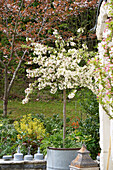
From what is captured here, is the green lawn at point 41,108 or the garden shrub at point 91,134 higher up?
the green lawn at point 41,108

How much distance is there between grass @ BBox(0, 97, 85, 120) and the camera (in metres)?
7.12

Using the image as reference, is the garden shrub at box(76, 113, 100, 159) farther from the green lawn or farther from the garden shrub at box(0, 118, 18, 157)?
the green lawn

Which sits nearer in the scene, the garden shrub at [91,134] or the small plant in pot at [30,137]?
the garden shrub at [91,134]

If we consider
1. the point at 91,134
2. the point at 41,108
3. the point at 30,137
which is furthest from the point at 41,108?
the point at 91,134

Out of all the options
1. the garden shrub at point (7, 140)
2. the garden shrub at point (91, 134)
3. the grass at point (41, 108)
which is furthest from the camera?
the grass at point (41, 108)

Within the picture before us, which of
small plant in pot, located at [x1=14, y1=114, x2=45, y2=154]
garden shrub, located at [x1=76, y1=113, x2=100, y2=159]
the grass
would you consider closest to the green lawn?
the grass

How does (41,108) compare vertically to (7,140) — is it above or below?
above

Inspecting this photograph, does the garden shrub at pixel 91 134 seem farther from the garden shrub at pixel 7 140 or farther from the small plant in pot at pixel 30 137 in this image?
the garden shrub at pixel 7 140

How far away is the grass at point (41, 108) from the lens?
7121 millimetres

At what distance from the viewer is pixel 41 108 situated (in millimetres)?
7570

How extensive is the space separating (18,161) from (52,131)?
1129mm

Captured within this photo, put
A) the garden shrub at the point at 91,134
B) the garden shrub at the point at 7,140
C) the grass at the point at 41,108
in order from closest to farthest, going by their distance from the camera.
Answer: the garden shrub at the point at 91,134 → the garden shrub at the point at 7,140 → the grass at the point at 41,108

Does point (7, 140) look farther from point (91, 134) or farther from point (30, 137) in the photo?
point (91, 134)

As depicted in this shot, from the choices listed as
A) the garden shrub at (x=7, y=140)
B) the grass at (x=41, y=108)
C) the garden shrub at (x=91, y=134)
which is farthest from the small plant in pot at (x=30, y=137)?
the grass at (x=41, y=108)
